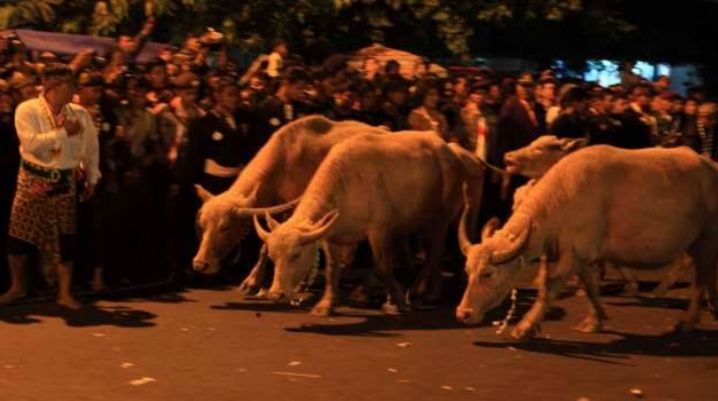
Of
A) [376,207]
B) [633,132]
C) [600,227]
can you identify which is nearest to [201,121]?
[376,207]

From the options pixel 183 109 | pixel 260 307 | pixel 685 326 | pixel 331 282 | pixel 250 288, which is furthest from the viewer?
pixel 183 109

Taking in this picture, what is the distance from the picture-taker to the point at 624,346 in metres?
10.9

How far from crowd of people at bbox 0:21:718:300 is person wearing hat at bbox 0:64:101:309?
21 cm

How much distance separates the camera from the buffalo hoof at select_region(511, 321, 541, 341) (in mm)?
10807

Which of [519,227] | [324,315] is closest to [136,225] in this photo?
[324,315]

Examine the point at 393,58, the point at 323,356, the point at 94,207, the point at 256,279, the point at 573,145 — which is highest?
the point at 393,58

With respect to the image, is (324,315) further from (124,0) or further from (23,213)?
(124,0)

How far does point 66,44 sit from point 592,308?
388 inches

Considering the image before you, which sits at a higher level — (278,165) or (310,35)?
(310,35)

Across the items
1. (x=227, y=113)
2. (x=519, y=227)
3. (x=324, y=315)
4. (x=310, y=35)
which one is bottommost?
(x=324, y=315)

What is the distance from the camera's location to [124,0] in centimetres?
2195

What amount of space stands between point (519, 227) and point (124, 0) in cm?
1243

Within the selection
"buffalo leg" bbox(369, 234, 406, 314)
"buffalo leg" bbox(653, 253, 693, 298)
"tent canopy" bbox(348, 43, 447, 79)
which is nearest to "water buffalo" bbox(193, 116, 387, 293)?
"buffalo leg" bbox(369, 234, 406, 314)

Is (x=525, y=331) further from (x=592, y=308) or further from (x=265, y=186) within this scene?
(x=265, y=186)
